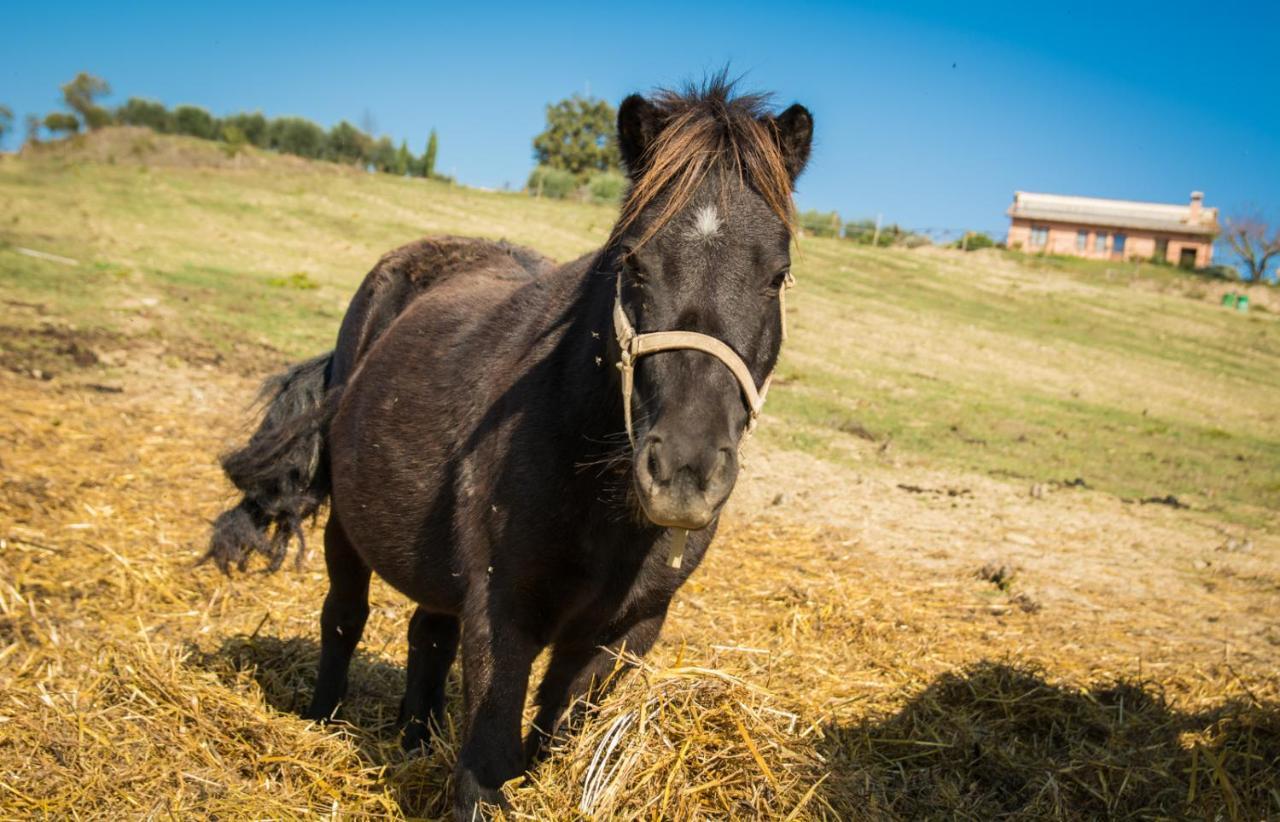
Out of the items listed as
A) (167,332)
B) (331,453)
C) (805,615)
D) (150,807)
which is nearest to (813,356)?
(167,332)

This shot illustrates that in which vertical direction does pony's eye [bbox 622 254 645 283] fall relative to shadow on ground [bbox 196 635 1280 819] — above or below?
above

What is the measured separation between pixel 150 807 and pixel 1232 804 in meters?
4.22

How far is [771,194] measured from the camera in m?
2.99

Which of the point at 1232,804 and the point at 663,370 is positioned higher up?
the point at 663,370

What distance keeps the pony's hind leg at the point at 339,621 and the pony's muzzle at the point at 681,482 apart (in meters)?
2.56

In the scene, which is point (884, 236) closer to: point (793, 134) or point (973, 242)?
point (973, 242)

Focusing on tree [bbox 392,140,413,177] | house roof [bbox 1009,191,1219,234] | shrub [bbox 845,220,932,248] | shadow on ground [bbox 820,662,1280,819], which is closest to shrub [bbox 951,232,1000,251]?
shrub [bbox 845,220,932,248]

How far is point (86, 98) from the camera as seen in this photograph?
53.2 meters

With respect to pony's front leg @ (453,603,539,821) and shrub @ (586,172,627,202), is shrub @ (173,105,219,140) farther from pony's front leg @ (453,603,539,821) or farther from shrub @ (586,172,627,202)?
pony's front leg @ (453,603,539,821)

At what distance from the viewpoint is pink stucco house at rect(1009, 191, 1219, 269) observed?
61.2 meters

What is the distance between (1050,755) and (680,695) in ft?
7.81

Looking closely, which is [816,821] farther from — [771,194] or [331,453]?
[331,453]

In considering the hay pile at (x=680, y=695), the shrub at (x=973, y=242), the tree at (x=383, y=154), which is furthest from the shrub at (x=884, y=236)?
the hay pile at (x=680, y=695)

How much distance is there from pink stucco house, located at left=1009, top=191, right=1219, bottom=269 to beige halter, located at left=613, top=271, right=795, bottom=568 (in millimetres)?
62201
